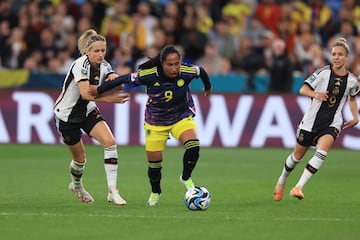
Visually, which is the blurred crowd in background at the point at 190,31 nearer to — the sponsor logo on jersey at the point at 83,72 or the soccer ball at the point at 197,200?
the sponsor logo on jersey at the point at 83,72

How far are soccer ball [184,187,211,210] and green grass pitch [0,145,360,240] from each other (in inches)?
3.8

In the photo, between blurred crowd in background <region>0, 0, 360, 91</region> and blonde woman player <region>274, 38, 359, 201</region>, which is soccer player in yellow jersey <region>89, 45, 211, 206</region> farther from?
blurred crowd in background <region>0, 0, 360, 91</region>

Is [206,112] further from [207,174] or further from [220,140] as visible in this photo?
[207,174]

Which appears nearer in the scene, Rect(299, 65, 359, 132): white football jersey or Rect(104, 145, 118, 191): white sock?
Rect(104, 145, 118, 191): white sock

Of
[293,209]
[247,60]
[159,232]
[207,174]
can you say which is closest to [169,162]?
[207,174]

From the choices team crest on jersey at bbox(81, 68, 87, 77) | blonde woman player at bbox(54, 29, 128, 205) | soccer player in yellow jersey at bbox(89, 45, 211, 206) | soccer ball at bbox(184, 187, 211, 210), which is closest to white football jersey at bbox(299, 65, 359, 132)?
soccer player in yellow jersey at bbox(89, 45, 211, 206)

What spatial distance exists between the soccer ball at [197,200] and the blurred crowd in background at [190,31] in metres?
9.91

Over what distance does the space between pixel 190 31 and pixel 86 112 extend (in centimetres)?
1075

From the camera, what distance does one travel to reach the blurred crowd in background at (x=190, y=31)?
21516 mm

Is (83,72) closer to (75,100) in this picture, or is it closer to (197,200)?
(75,100)

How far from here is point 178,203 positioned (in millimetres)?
11555

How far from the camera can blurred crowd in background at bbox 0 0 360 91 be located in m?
21.5

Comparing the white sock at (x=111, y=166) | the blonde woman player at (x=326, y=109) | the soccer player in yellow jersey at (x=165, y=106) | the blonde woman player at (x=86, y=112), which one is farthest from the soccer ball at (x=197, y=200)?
the blonde woman player at (x=326, y=109)

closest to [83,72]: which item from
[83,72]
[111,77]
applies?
[83,72]
